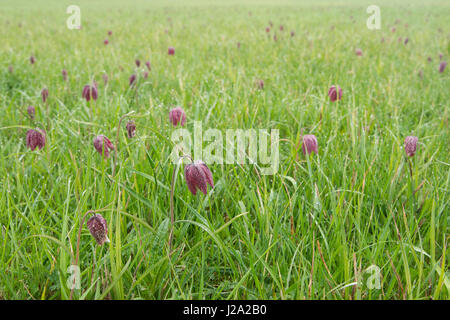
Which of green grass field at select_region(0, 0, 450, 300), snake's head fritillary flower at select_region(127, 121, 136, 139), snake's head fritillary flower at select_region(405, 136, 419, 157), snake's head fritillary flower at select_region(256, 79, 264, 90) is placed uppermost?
snake's head fritillary flower at select_region(256, 79, 264, 90)

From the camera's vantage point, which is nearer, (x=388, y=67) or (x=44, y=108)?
(x=44, y=108)

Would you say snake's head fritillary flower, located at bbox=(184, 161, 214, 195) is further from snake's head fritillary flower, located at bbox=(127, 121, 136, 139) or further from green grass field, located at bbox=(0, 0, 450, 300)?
snake's head fritillary flower, located at bbox=(127, 121, 136, 139)

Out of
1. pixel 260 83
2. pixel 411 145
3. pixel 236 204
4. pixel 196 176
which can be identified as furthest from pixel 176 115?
pixel 260 83

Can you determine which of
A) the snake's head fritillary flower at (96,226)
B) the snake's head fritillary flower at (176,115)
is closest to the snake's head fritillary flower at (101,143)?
the snake's head fritillary flower at (176,115)

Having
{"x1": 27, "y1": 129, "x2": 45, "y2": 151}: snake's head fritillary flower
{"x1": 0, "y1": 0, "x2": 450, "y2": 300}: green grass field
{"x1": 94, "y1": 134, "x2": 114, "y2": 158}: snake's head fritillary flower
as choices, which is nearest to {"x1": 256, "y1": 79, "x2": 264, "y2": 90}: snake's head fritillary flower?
{"x1": 0, "y1": 0, "x2": 450, "y2": 300}: green grass field

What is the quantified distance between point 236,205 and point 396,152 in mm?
928

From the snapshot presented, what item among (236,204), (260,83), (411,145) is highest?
(260,83)

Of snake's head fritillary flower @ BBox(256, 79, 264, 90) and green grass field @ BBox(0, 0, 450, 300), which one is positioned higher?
snake's head fritillary flower @ BBox(256, 79, 264, 90)

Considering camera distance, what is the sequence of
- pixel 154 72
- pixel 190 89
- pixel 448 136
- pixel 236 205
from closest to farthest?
pixel 236 205, pixel 448 136, pixel 190 89, pixel 154 72

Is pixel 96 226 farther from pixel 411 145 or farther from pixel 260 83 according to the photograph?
pixel 260 83

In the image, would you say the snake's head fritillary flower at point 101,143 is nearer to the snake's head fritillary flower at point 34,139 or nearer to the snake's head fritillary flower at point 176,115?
the snake's head fritillary flower at point 34,139

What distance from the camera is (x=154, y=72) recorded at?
4.07 metres
